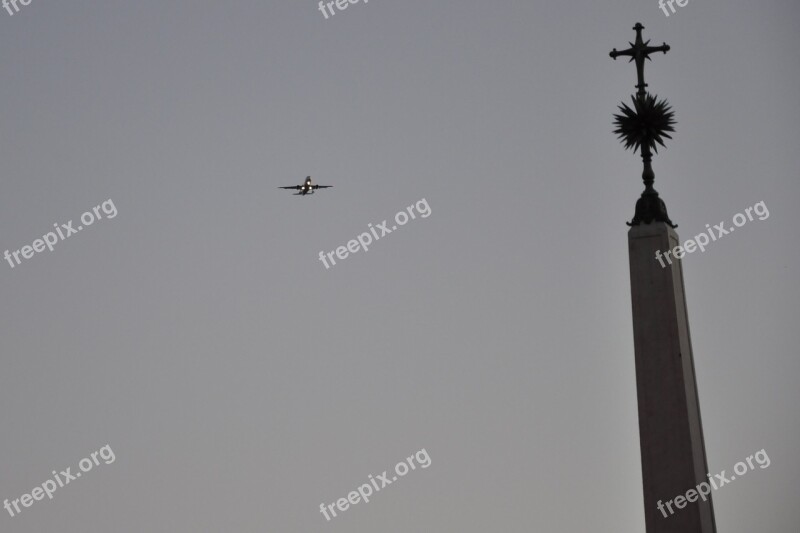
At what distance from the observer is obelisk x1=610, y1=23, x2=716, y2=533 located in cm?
2316

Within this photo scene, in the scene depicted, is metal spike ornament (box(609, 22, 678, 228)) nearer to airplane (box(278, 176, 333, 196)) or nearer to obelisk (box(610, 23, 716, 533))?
obelisk (box(610, 23, 716, 533))

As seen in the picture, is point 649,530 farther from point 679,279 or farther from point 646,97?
point 646,97

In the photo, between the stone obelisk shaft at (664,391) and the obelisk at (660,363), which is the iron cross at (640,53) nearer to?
the obelisk at (660,363)

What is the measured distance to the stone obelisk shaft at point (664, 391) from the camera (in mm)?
23156

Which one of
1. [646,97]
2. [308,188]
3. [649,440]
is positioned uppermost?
[308,188]

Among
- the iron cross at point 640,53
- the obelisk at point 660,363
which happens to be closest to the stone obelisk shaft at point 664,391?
the obelisk at point 660,363

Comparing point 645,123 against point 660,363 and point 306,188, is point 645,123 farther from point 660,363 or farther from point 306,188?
point 306,188

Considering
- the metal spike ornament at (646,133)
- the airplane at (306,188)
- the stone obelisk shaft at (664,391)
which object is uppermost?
the airplane at (306,188)

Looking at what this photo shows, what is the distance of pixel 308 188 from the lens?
73375 mm

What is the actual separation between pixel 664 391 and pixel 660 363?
0.56 meters

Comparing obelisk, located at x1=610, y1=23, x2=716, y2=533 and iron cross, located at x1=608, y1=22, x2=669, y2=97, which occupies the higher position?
iron cross, located at x1=608, y1=22, x2=669, y2=97

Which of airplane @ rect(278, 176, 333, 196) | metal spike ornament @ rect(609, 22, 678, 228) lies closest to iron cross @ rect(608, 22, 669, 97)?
metal spike ornament @ rect(609, 22, 678, 228)

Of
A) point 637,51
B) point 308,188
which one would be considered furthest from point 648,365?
point 308,188

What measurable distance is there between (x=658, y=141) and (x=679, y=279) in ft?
9.74
